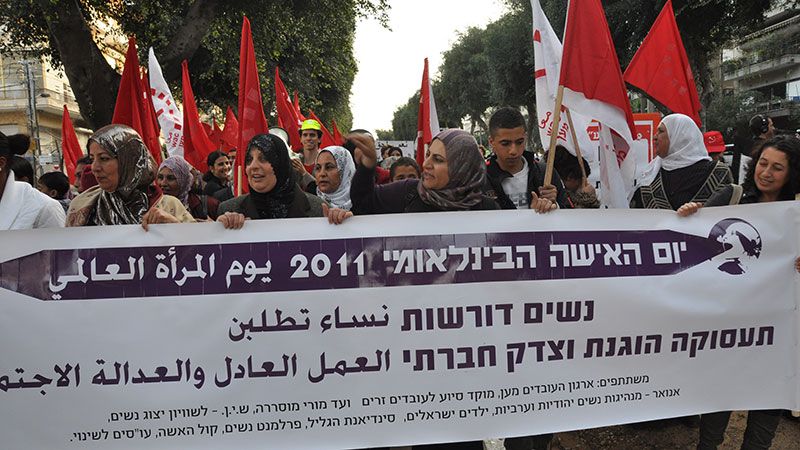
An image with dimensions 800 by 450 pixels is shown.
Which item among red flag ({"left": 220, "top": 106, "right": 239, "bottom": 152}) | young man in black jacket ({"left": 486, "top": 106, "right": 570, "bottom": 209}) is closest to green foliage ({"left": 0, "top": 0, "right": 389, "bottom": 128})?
red flag ({"left": 220, "top": 106, "right": 239, "bottom": 152})

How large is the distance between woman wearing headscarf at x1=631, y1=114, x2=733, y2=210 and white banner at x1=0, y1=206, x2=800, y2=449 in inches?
32.5

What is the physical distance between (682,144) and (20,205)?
11.4 feet

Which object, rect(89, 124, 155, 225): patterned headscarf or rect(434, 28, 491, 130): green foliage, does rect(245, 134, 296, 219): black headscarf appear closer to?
rect(89, 124, 155, 225): patterned headscarf

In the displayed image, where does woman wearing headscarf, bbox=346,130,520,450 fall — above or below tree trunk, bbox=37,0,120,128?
below

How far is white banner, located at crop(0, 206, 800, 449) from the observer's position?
7.66ft

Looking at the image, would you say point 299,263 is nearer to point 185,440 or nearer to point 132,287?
point 132,287

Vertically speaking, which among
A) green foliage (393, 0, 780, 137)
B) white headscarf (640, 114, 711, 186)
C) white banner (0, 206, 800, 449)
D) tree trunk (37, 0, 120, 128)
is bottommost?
white banner (0, 206, 800, 449)

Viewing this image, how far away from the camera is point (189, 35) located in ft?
33.9

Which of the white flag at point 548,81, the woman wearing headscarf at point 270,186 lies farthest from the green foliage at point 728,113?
the woman wearing headscarf at point 270,186

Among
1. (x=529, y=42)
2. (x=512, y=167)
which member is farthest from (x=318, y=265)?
(x=529, y=42)

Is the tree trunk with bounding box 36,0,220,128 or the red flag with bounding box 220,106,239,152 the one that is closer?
the red flag with bounding box 220,106,239,152

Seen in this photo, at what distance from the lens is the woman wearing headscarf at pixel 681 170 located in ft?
10.9

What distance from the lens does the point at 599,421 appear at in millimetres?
2510

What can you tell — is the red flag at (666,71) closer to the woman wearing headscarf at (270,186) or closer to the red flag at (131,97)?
the woman wearing headscarf at (270,186)
